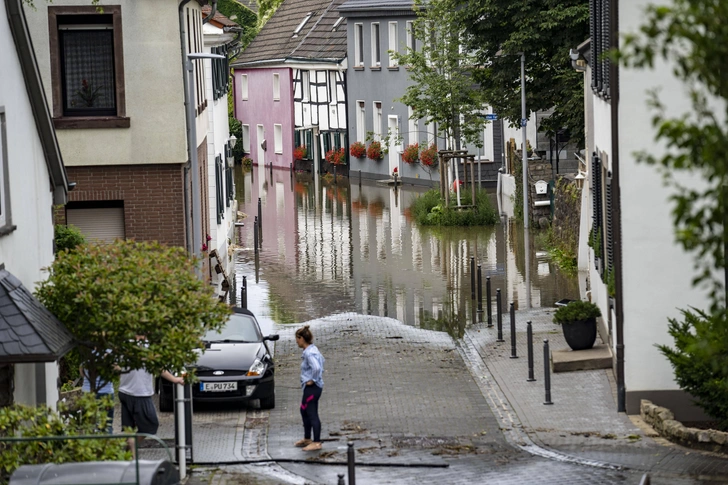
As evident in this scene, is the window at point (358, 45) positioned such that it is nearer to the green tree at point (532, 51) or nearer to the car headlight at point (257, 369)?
the green tree at point (532, 51)

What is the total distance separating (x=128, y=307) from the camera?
11.0 meters

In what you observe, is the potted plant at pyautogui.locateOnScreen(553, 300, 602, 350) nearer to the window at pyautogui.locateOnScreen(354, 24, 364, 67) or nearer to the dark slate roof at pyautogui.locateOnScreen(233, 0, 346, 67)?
the window at pyautogui.locateOnScreen(354, 24, 364, 67)

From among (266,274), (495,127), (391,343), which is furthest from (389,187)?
(391,343)

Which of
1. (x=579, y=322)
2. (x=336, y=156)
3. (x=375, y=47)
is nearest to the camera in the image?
(x=579, y=322)

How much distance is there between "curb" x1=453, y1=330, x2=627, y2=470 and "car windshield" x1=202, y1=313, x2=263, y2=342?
3207mm

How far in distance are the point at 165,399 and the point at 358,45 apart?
4240 cm

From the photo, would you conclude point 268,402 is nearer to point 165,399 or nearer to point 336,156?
point 165,399

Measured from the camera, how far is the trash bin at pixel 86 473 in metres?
9.31

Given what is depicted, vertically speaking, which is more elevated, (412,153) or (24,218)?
(412,153)

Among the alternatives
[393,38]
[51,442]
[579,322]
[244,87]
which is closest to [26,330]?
[51,442]

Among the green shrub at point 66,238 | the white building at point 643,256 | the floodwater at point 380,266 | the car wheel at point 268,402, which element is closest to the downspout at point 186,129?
the green shrub at point 66,238

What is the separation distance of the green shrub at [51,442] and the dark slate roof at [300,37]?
49.8 metres

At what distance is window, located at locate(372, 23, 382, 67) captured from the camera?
181 ft

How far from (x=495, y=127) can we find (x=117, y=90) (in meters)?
31.0
